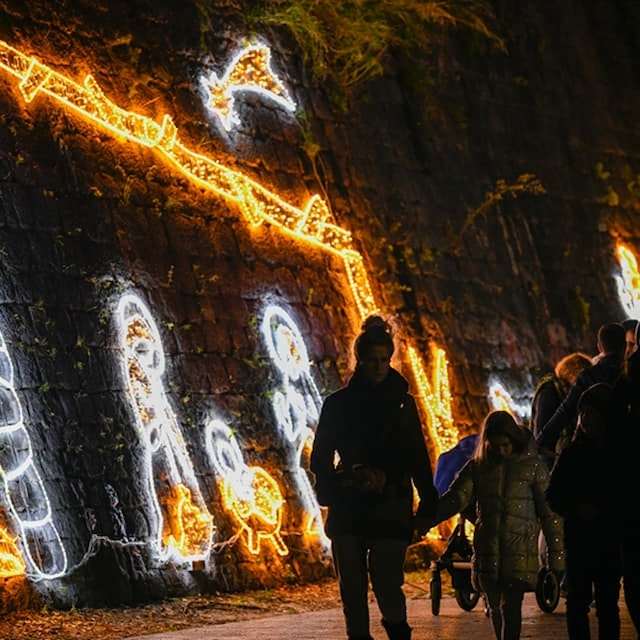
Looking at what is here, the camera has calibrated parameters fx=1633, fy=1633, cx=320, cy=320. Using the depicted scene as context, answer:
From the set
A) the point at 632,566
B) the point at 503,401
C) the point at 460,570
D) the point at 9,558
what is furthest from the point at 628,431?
the point at 503,401

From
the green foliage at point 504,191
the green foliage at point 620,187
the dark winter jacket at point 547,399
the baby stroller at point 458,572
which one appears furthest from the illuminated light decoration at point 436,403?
the green foliage at point 620,187

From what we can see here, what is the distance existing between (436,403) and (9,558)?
5.58m

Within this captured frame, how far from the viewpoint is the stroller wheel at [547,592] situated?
37.0 ft

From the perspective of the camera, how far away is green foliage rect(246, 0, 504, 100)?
1503 centimetres

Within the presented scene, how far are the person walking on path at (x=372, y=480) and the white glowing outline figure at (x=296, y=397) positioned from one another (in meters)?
5.57

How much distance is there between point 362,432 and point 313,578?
561 cm

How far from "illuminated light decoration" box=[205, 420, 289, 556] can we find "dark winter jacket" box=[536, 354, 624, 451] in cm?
260

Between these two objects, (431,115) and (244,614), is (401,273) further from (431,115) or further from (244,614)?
(244,614)

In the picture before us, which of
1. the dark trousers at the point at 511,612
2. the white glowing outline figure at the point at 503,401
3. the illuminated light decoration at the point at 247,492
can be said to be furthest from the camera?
the white glowing outline figure at the point at 503,401

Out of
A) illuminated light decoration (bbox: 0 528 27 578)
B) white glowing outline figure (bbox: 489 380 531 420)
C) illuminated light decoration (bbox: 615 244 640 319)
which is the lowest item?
illuminated light decoration (bbox: 0 528 27 578)

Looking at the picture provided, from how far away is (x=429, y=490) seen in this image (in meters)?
7.62

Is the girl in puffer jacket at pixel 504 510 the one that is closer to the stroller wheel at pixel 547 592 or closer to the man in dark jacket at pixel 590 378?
the man in dark jacket at pixel 590 378

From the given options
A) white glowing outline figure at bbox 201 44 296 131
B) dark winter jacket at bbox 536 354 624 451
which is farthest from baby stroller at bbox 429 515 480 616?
white glowing outline figure at bbox 201 44 296 131

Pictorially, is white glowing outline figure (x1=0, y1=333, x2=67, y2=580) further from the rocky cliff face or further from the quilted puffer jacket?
the quilted puffer jacket
